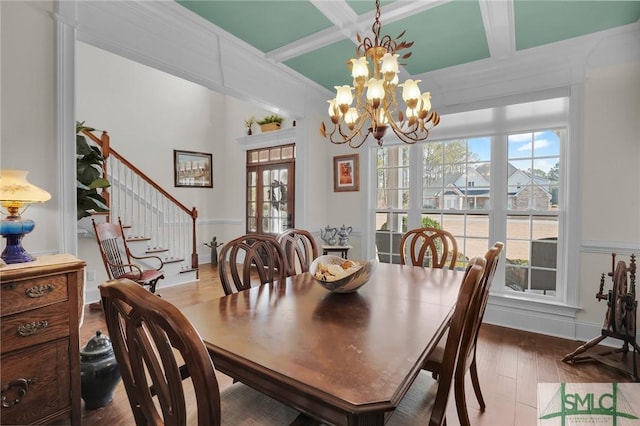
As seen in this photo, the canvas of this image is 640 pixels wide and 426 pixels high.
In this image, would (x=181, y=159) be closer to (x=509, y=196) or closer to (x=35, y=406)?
(x=35, y=406)

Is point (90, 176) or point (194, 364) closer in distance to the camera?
point (194, 364)

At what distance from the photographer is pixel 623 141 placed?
2.66m

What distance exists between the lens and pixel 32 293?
1.52 metres

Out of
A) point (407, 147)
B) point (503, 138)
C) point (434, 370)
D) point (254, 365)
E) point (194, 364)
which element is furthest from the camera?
point (407, 147)

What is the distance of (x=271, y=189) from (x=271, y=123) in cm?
121

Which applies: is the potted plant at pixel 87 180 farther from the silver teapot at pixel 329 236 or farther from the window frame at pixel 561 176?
the window frame at pixel 561 176

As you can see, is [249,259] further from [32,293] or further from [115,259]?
[115,259]

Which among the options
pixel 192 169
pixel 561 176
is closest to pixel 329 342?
pixel 561 176

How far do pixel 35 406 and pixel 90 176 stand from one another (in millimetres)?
2115

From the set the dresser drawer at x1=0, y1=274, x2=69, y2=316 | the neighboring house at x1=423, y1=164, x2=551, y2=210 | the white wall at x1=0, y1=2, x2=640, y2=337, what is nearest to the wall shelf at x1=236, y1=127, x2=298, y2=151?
the white wall at x1=0, y1=2, x2=640, y2=337

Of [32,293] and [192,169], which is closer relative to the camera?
[32,293]

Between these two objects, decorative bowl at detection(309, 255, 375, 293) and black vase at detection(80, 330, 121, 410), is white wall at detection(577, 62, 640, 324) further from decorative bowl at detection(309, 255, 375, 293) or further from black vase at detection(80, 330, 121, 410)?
black vase at detection(80, 330, 121, 410)

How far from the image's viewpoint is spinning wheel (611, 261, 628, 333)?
7.47 ft

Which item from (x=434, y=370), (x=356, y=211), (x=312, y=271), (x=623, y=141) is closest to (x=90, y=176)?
(x=312, y=271)
